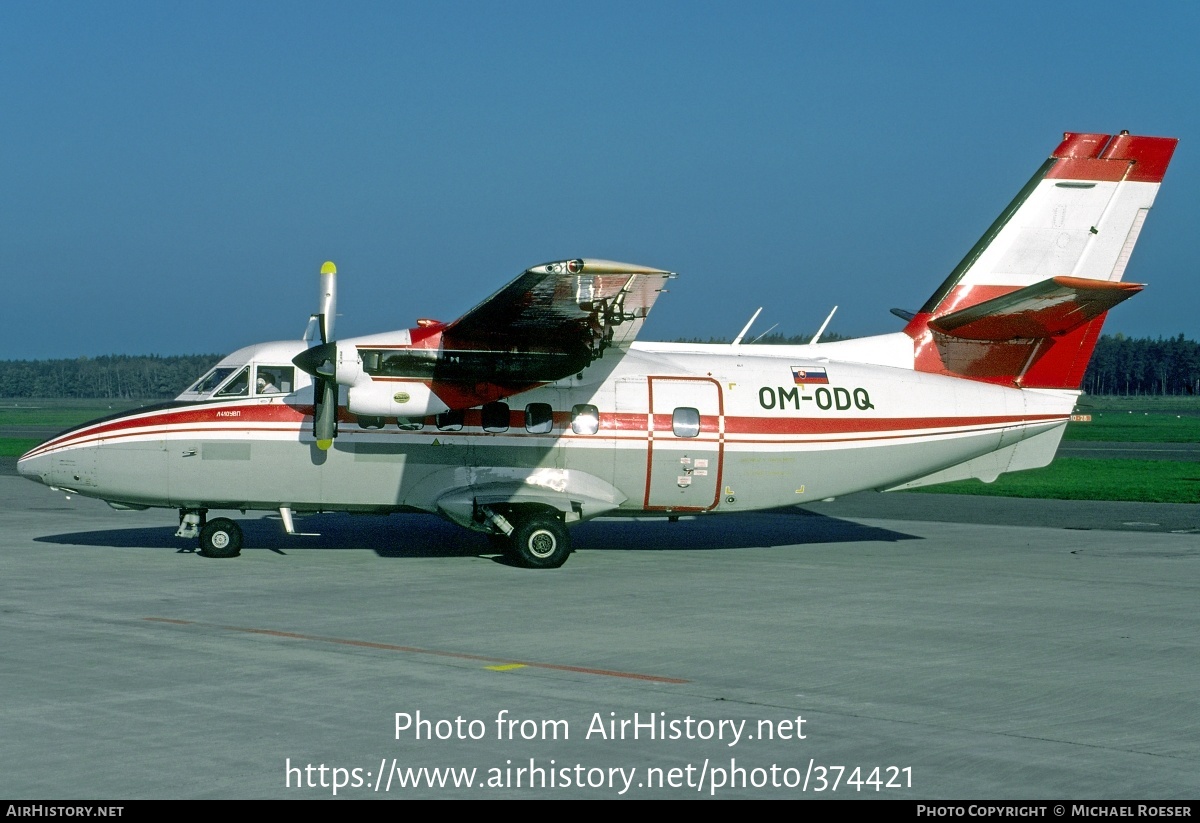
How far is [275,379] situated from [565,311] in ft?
17.0

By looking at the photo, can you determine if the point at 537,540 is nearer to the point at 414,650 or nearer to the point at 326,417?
the point at 326,417

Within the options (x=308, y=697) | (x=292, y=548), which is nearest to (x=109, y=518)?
(x=292, y=548)

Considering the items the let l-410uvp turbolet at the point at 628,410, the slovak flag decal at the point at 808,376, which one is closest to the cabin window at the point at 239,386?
the let l-410uvp turbolet at the point at 628,410

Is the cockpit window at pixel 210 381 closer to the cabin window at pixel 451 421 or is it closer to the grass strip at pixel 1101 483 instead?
the cabin window at pixel 451 421

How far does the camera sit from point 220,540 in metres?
19.2

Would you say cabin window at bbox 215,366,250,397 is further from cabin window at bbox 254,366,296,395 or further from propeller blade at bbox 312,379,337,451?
propeller blade at bbox 312,379,337,451

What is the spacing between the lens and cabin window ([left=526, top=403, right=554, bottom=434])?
18953 mm

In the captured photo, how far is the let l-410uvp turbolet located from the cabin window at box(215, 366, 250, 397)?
42mm

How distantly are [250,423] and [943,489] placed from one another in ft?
70.9

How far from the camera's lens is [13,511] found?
26688 mm

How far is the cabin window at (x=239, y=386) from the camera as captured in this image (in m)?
19.1

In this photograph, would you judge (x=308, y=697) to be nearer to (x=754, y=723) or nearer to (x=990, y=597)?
(x=754, y=723)

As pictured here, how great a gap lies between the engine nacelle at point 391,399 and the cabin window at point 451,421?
835mm

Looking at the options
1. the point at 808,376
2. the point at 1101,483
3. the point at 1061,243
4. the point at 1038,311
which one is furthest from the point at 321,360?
the point at 1101,483
